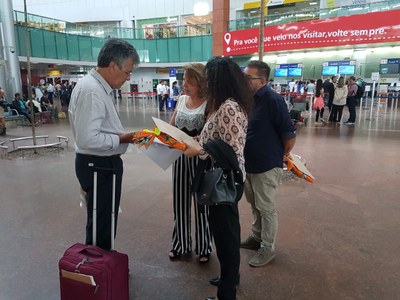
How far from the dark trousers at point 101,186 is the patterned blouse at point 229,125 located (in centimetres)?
63

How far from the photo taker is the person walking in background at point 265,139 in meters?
2.58

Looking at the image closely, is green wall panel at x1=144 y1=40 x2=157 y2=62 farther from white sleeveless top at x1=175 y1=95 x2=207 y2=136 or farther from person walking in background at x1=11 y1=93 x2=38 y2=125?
white sleeveless top at x1=175 y1=95 x2=207 y2=136

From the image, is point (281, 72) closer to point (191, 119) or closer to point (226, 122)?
point (191, 119)

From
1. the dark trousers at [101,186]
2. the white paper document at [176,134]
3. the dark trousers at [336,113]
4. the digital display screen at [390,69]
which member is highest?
the digital display screen at [390,69]

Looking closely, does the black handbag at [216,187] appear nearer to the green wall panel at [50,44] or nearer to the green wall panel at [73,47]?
the green wall panel at [50,44]

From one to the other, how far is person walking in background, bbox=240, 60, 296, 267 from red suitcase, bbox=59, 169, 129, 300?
4.10 feet

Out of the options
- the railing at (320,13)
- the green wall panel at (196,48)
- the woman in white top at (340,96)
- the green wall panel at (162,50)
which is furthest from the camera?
the green wall panel at (162,50)

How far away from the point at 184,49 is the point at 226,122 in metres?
26.8

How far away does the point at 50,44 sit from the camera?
20.2m

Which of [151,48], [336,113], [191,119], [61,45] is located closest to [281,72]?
[336,113]

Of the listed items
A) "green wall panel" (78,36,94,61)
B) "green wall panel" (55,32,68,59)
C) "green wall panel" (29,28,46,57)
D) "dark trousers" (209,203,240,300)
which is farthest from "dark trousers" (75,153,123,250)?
"green wall panel" (78,36,94,61)

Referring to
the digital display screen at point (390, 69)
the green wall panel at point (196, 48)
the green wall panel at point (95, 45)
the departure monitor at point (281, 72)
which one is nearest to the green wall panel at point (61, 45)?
the green wall panel at point (95, 45)

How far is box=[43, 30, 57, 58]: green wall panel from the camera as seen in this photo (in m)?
19.8

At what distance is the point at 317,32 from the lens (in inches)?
727
